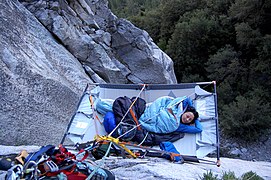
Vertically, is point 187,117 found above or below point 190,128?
above

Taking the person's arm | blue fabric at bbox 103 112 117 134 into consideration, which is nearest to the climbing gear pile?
blue fabric at bbox 103 112 117 134

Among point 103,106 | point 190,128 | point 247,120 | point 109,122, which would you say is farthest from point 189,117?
point 247,120

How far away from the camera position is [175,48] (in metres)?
18.8

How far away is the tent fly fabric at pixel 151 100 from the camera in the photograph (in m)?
5.11

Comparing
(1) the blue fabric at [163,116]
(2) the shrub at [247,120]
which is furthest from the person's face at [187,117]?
(2) the shrub at [247,120]

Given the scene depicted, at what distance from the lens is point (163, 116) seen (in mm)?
5289

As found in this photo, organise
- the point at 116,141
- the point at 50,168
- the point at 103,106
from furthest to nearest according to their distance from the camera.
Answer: the point at 103,106 → the point at 116,141 → the point at 50,168

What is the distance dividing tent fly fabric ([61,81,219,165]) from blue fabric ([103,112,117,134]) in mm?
227

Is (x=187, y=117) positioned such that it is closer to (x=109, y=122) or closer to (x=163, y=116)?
(x=163, y=116)

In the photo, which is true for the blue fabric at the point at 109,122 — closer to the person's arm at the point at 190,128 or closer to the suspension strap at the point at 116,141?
the suspension strap at the point at 116,141

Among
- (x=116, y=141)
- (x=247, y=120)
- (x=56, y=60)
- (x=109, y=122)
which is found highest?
(x=56, y=60)

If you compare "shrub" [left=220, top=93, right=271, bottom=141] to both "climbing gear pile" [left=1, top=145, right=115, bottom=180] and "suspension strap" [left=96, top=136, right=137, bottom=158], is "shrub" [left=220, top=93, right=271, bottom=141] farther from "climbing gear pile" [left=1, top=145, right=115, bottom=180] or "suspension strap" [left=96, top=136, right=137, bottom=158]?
"climbing gear pile" [left=1, top=145, right=115, bottom=180]

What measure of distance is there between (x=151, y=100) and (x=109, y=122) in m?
1.46

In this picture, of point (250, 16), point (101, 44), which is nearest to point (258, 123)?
point (250, 16)
